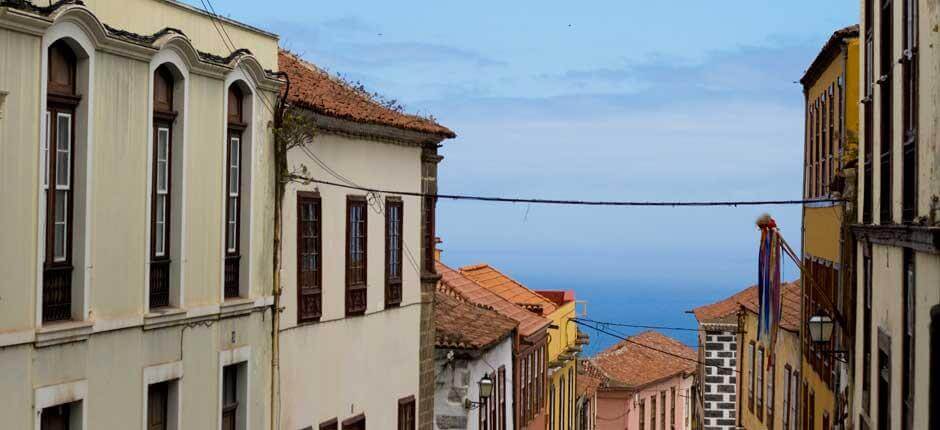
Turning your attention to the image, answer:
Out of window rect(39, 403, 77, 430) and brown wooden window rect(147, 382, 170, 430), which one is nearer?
window rect(39, 403, 77, 430)

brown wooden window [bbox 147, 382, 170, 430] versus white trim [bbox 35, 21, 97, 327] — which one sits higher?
white trim [bbox 35, 21, 97, 327]

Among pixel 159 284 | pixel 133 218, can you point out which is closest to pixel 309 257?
pixel 159 284

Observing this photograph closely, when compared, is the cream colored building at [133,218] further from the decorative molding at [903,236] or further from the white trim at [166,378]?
the decorative molding at [903,236]

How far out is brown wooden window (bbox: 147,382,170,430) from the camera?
1608cm

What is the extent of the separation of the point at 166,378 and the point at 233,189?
9.60 ft

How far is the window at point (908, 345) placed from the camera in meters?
14.6

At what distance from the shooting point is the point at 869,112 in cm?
1925

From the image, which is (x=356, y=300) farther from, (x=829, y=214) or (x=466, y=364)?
(x=829, y=214)

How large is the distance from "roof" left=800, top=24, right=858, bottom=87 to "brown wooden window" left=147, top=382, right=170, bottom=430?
1306 centimetres

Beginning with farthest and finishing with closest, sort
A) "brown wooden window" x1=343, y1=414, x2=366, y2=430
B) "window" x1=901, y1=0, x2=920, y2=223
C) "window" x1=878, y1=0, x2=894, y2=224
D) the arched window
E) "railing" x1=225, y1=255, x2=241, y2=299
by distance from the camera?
"brown wooden window" x1=343, y1=414, x2=366, y2=430
"railing" x1=225, y1=255, x2=241, y2=299
"window" x1=878, y1=0, x2=894, y2=224
"window" x1=901, y1=0, x2=920, y2=223
the arched window

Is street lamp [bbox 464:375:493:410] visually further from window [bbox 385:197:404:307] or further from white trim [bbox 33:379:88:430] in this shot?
white trim [bbox 33:379:88:430]

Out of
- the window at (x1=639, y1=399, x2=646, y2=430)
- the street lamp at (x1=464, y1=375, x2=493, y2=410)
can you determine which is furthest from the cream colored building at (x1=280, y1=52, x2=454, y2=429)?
the window at (x1=639, y1=399, x2=646, y2=430)

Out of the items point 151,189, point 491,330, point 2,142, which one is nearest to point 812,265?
point 491,330

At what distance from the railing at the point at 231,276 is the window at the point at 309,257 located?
1866 millimetres
